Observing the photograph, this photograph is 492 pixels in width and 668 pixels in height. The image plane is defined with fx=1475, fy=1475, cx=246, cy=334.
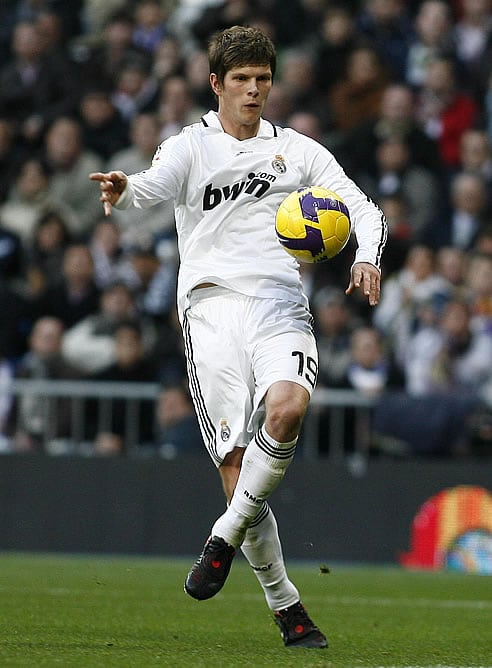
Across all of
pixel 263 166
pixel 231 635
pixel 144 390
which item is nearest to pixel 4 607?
pixel 231 635

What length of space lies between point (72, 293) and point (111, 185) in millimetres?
8159

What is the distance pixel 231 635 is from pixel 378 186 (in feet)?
26.7

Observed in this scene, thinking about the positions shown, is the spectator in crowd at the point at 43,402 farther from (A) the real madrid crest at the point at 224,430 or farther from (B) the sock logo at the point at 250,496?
(B) the sock logo at the point at 250,496

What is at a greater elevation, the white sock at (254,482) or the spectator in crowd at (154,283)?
the spectator in crowd at (154,283)

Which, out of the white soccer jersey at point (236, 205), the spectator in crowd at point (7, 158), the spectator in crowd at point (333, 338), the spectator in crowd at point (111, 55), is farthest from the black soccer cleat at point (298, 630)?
the spectator in crowd at point (111, 55)

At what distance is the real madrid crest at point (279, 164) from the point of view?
629 centimetres

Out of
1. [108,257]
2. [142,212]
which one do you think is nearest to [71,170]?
[142,212]

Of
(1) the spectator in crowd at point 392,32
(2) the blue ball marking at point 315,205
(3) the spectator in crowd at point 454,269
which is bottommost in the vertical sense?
(3) the spectator in crowd at point 454,269

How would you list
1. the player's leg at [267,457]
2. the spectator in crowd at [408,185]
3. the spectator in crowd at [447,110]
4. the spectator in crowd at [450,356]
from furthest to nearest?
the spectator in crowd at [447,110] < the spectator in crowd at [408,185] < the spectator in crowd at [450,356] < the player's leg at [267,457]

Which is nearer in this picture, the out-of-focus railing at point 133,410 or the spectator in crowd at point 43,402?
the out-of-focus railing at point 133,410

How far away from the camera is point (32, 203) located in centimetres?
1491

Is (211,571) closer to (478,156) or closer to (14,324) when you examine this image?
(14,324)

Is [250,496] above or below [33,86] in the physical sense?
below

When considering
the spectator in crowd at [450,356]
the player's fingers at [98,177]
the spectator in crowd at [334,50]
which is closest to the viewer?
the player's fingers at [98,177]
